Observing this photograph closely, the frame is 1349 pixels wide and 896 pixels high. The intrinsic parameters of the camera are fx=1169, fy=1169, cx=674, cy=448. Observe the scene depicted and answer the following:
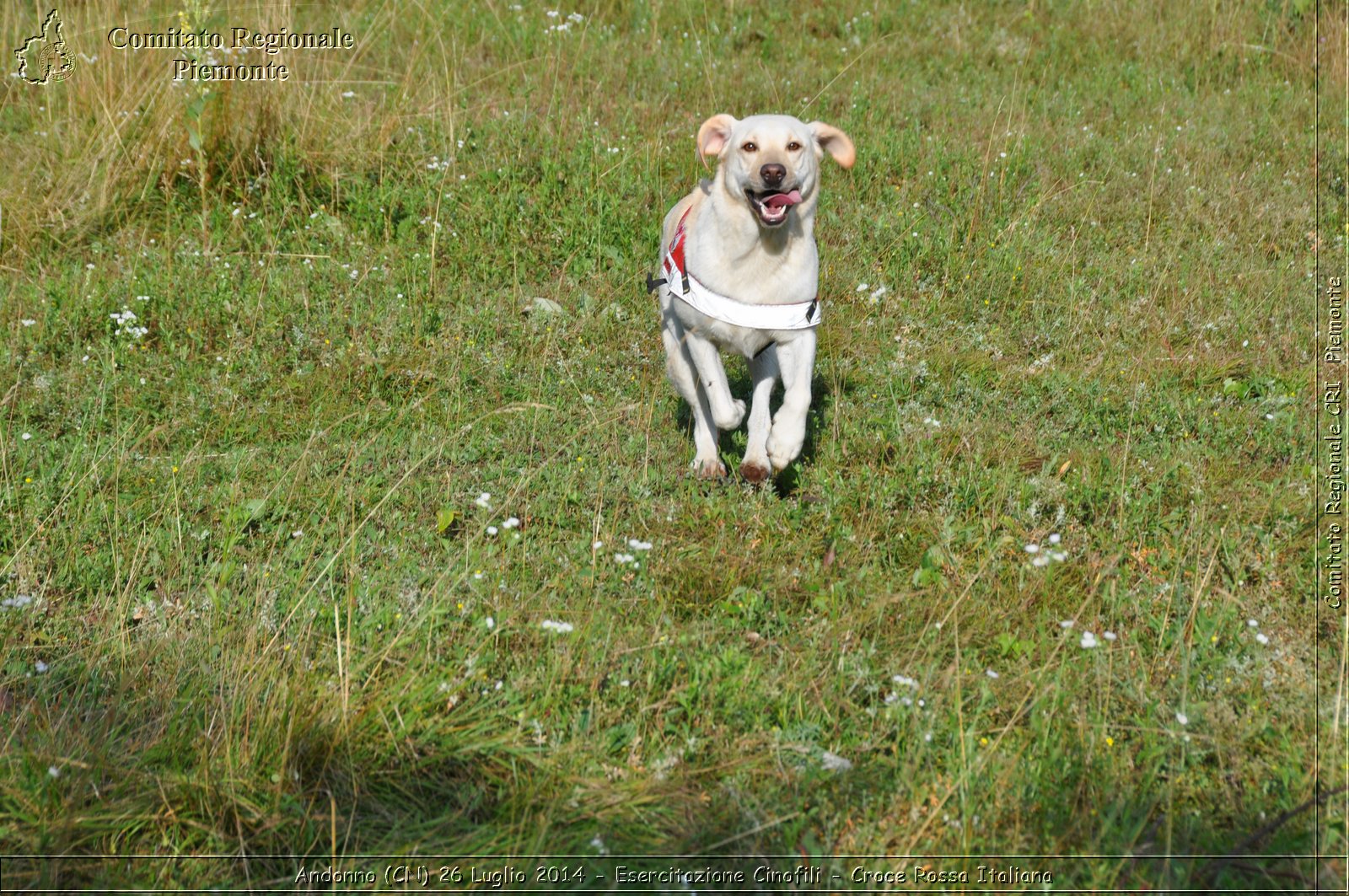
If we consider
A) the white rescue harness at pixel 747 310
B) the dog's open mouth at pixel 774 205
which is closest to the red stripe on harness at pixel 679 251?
the white rescue harness at pixel 747 310

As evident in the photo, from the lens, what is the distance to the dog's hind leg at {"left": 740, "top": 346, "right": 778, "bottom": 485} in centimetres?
439

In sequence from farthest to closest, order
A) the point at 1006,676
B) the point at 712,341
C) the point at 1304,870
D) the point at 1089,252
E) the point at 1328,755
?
the point at 1089,252 → the point at 712,341 → the point at 1006,676 → the point at 1328,755 → the point at 1304,870

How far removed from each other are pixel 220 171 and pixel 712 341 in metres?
3.60

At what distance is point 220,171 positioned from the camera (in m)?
6.67

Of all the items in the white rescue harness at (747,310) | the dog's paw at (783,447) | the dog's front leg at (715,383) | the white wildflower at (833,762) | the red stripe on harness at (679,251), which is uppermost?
the red stripe on harness at (679,251)

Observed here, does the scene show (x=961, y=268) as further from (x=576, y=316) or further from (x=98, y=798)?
(x=98, y=798)

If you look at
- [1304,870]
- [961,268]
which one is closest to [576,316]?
[961,268]

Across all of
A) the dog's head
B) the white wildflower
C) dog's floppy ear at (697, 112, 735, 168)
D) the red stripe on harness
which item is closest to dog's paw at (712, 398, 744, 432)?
the red stripe on harness

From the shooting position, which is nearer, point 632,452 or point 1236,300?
point 632,452

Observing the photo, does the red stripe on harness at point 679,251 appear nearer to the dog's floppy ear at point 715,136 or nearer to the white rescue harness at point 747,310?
the white rescue harness at point 747,310

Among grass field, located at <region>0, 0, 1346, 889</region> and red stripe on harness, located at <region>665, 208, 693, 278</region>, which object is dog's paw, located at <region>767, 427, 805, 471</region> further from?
red stripe on harness, located at <region>665, 208, 693, 278</region>

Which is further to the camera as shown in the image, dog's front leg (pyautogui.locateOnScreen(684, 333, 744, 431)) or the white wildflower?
dog's front leg (pyautogui.locateOnScreen(684, 333, 744, 431))

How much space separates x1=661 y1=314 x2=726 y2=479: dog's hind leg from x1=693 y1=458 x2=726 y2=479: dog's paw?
0.19 feet

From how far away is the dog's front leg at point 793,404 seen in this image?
14.3ft
